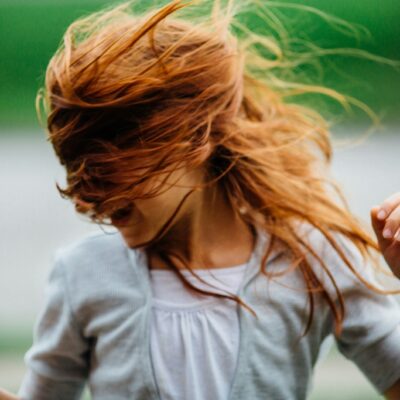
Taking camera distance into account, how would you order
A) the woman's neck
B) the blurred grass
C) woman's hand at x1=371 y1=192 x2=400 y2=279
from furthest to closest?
1. the blurred grass
2. the woman's neck
3. woman's hand at x1=371 y1=192 x2=400 y2=279

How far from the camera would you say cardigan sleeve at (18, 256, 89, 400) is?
96 centimetres

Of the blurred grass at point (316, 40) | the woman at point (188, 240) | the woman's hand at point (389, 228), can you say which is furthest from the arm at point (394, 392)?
the blurred grass at point (316, 40)

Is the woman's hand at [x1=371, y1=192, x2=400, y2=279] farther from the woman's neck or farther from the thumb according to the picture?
the woman's neck

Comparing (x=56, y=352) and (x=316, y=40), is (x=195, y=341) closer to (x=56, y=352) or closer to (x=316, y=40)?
(x=56, y=352)

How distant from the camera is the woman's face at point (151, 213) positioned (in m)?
0.89

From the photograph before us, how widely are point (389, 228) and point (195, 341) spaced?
0.74 feet

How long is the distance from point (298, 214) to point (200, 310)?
5.5 inches

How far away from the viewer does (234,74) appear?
36.9 inches

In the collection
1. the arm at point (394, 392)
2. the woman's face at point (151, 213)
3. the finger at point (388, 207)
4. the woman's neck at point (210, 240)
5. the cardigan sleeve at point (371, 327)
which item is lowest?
the arm at point (394, 392)

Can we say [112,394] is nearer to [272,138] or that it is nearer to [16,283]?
[272,138]

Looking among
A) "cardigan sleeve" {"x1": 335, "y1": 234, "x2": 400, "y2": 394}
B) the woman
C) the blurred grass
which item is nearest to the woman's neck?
the woman

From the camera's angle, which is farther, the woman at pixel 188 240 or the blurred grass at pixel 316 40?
the blurred grass at pixel 316 40

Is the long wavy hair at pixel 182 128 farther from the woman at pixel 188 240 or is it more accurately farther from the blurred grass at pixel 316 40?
the blurred grass at pixel 316 40

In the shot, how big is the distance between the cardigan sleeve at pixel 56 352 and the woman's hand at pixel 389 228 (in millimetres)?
320
